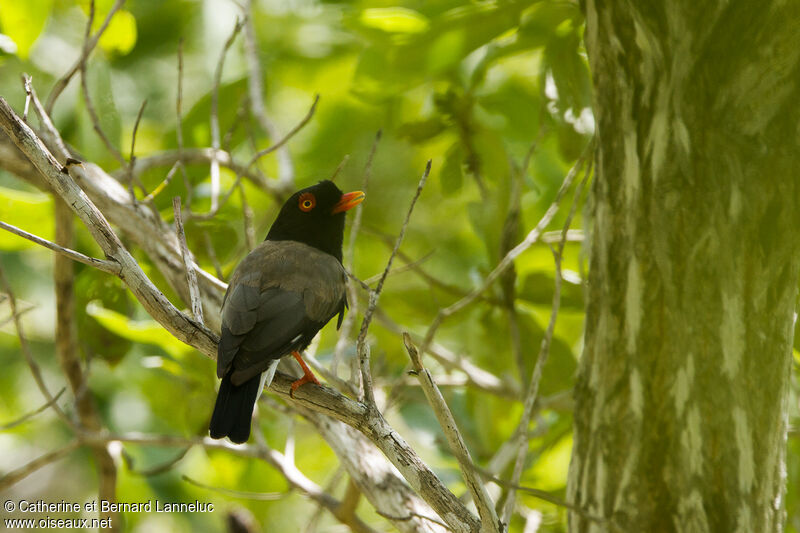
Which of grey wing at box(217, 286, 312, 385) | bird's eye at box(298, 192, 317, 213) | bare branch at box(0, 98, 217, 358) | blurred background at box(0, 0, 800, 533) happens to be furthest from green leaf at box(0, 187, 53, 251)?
bare branch at box(0, 98, 217, 358)

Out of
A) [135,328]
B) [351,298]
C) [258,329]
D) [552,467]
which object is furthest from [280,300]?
[552,467]

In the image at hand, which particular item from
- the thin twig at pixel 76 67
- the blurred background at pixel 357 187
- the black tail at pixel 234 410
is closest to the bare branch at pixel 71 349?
the blurred background at pixel 357 187

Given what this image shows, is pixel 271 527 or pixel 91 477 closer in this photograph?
pixel 271 527

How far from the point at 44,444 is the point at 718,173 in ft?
22.5

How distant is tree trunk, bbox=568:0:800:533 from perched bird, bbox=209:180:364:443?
1.23m

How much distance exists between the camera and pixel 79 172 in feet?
13.3

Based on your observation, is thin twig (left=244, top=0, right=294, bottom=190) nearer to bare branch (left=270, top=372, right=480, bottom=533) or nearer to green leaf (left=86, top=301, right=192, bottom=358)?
green leaf (left=86, top=301, right=192, bottom=358)

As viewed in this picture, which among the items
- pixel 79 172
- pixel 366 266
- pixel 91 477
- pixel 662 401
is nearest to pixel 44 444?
pixel 91 477

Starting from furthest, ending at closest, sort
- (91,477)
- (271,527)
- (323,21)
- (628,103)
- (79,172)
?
(91,477) → (323,21) → (271,527) → (79,172) → (628,103)

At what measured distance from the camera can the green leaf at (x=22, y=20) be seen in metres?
4.37

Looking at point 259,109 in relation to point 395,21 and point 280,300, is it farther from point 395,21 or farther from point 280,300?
point 280,300

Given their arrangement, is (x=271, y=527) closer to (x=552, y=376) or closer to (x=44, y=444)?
(x=44, y=444)

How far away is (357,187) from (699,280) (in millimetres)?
4634

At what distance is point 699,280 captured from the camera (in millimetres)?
3021
